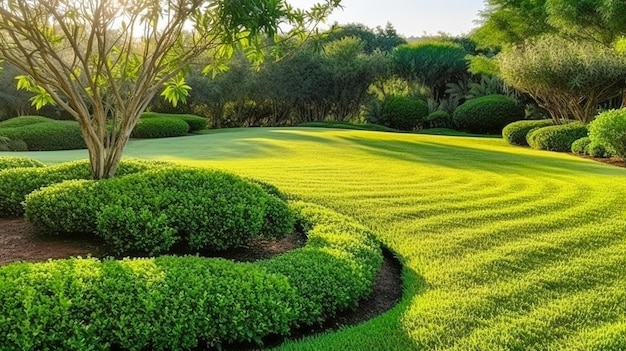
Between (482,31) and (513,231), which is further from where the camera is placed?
(482,31)

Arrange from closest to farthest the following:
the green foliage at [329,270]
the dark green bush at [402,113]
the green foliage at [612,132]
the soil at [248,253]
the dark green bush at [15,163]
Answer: the green foliage at [329,270]
the soil at [248,253]
the dark green bush at [15,163]
the green foliage at [612,132]
the dark green bush at [402,113]

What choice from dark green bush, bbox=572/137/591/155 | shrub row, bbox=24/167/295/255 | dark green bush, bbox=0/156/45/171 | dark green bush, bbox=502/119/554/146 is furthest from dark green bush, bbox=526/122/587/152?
dark green bush, bbox=0/156/45/171

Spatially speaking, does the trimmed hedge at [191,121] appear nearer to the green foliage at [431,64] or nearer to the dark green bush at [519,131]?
the dark green bush at [519,131]


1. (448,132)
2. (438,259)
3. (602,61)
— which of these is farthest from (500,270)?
(448,132)

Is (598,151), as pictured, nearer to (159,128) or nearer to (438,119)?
(159,128)

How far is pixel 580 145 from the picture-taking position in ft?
48.0

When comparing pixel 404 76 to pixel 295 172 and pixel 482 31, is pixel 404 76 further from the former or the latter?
pixel 295 172

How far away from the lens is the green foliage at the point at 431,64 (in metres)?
34.3

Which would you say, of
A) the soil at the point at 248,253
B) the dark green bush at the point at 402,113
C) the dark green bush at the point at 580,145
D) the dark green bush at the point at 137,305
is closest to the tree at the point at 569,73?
the dark green bush at the point at 580,145

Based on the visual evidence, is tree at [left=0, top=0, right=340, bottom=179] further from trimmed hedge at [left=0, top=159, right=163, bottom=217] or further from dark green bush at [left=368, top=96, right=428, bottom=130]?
dark green bush at [left=368, top=96, right=428, bottom=130]

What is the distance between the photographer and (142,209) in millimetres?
4449

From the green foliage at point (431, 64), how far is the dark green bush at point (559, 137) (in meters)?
18.3

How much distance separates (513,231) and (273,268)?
2818 mm

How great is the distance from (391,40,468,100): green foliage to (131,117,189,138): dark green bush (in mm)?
16629
